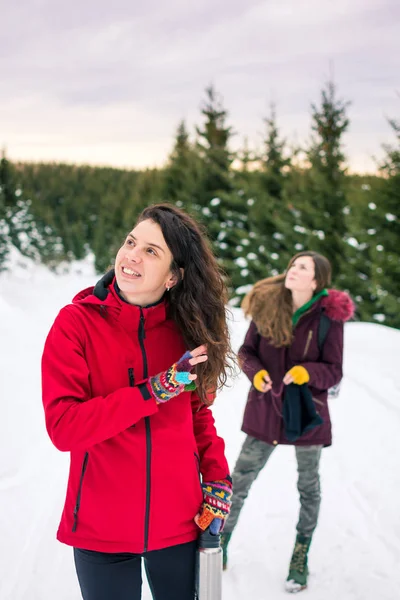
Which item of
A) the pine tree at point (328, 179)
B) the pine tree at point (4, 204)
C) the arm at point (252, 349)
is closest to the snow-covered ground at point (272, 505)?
the arm at point (252, 349)

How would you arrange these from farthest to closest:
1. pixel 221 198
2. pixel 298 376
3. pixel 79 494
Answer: pixel 221 198 < pixel 298 376 < pixel 79 494

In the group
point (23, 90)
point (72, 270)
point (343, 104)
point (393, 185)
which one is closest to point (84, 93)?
Result: point (23, 90)

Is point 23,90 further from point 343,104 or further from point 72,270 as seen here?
point 72,270

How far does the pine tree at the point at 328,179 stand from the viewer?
16625 mm

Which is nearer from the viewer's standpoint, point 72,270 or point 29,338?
point 29,338

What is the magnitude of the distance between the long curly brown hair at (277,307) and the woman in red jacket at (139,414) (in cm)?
153

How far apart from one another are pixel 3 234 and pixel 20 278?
Result: 87.5 inches

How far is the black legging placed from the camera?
1.90 m

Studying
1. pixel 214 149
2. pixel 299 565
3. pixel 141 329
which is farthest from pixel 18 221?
pixel 141 329

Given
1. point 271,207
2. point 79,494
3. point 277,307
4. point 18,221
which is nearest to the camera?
point 79,494

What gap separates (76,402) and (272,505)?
3494 millimetres

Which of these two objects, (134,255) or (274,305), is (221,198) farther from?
(134,255)

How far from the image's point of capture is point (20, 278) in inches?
1000

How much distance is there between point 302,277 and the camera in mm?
3703
